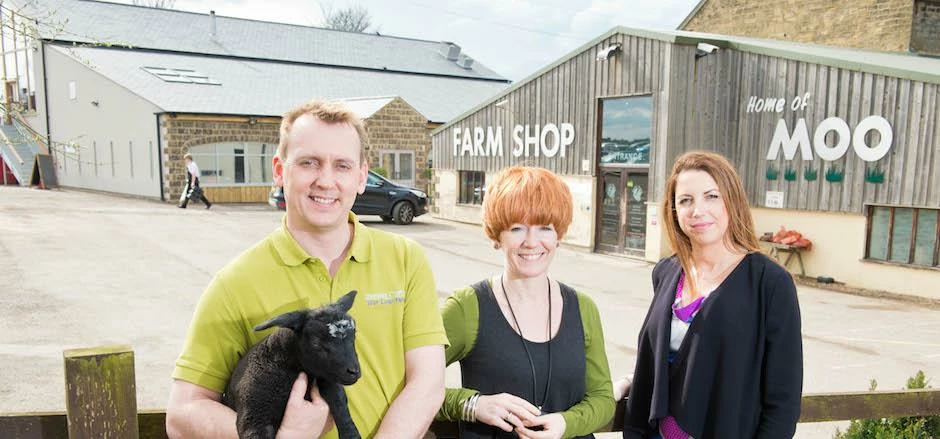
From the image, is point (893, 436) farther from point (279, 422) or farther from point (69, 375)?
point (69, 375)

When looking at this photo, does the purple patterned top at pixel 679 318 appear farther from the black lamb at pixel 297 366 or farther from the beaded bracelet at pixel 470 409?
the black lamb at pixel 297 366

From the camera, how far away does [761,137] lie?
1416 cm

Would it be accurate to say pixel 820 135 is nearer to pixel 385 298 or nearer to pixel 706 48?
pixel 706 48

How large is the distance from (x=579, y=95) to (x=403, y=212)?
646 cm

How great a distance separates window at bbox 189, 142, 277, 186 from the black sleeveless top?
25015 millimetres

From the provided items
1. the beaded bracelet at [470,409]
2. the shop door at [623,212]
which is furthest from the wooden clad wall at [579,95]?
the beaded bracelet at [470,409]

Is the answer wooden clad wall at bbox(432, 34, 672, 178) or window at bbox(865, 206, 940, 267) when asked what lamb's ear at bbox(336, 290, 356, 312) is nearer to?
window at bbox(865, 206, 940, 267)

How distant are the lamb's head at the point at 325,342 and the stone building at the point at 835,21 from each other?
73.0ft

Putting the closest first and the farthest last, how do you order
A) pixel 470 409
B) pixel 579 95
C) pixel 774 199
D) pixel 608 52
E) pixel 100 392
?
pixel 100 392 → pixel 470 409 → pixel 774 199 → pixel 608 52 → pixel 579 95

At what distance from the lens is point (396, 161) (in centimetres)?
2811

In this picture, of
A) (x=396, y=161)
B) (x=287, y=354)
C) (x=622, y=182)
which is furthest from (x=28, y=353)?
(x=396, y=161)

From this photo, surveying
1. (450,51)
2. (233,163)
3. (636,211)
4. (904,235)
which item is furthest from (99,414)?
(450,51)

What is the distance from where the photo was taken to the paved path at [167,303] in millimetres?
6746

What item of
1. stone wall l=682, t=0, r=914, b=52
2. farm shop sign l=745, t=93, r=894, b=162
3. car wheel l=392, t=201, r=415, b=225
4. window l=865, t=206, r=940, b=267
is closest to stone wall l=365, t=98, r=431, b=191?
car wheel l=392, t=201, r=415, b=225
